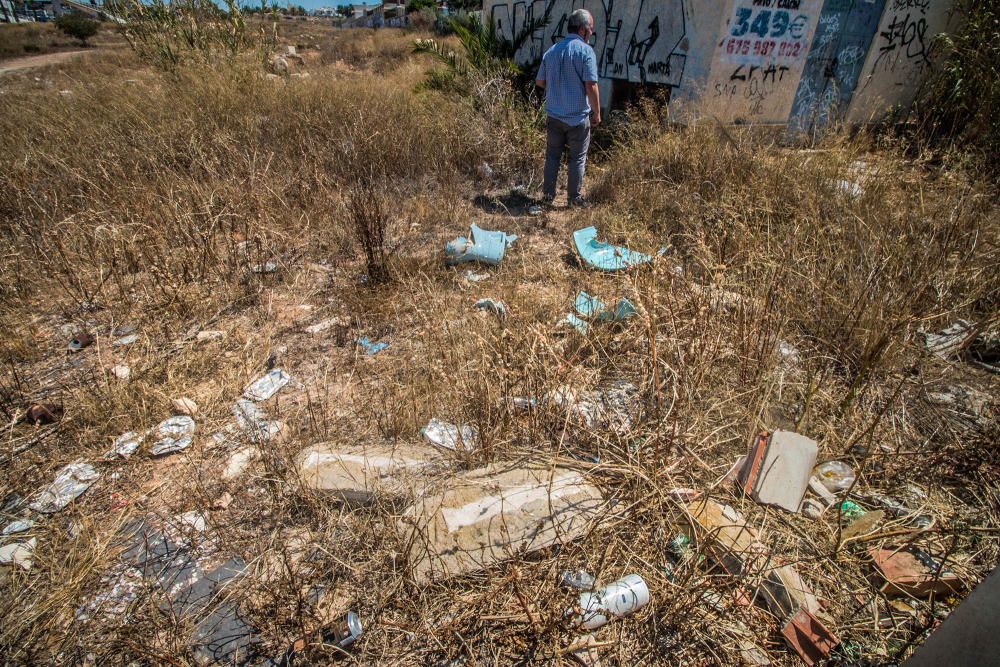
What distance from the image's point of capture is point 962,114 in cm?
562

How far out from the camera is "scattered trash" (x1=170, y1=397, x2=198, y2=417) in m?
2.23

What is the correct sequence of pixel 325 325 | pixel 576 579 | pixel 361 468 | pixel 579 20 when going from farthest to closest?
pixel 579 20, pixel 325 325, pixel 361 468, pixel 576 579

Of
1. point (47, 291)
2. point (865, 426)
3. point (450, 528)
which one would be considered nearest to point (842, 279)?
point (865, 426)

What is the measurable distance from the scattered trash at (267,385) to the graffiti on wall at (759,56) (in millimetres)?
6187

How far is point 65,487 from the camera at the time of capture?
1.84 metres

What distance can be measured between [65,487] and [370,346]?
143 cm

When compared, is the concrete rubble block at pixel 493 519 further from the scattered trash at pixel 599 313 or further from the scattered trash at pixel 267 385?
the scattered trash at pixel 267 385

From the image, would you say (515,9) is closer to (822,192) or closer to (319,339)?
(822,192)

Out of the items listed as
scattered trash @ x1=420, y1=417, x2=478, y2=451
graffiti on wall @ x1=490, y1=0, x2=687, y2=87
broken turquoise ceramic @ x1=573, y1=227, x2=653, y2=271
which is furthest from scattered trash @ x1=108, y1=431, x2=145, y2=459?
graffiti on wall @ x1=490, y1=0, x2=687, y2=87

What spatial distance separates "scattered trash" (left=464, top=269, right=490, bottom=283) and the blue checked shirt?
78.0 inches

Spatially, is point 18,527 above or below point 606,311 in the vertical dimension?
below

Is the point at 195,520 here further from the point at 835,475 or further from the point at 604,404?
the point at 835,475

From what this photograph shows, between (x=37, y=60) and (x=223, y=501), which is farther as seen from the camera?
(x=37, y=60)

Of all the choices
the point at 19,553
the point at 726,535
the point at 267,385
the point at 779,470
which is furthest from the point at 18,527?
the point at 779,470
